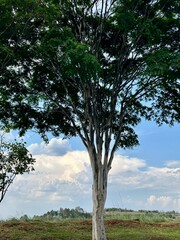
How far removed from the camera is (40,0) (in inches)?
610

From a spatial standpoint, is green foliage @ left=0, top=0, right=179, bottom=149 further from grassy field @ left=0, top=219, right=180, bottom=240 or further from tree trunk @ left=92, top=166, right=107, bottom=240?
grassy field @ left=0, top=219, right=180, bottom=240

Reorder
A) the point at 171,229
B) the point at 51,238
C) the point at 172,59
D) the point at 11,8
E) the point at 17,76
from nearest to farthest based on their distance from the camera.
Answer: the point at 11,8, the point at 172,59, the point at 51,238, the point at 17,76, the point at 171,229

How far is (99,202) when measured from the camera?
1762 centimetres

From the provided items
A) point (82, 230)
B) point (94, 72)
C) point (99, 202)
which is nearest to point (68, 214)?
point (82, 230)

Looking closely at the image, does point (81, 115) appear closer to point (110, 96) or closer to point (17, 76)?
point (110, 96)

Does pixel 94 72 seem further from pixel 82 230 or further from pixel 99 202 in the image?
pixel 82 230

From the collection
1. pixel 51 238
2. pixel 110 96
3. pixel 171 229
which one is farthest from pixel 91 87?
pixel 171 229

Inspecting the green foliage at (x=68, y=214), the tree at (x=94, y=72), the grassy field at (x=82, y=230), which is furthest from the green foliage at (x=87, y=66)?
the green foliage at (x=68, y=214)

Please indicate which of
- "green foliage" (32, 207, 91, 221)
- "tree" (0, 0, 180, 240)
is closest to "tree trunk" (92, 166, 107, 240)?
"tree" (0, 0, 180, 240)

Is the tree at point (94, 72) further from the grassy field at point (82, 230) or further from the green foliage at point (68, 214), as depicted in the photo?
the green foliage at point (68, 214)

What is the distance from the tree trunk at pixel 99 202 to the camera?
17297 mm

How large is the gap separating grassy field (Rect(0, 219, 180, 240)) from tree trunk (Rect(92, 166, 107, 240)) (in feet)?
3.71

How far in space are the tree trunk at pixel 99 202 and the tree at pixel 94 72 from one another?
0.13ft

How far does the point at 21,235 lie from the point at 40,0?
29.7 ft
